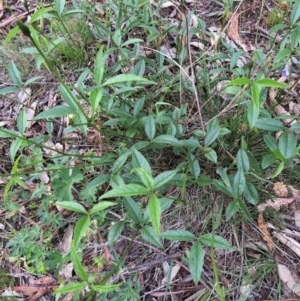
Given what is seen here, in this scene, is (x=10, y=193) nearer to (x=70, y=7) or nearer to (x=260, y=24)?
(x=70, y=7)

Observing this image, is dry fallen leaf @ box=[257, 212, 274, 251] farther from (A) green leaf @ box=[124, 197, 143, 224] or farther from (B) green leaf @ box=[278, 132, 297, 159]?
(A) green leaf @ box=[124, 197, 143, 224]

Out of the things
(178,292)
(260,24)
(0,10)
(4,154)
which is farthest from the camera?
(0,10)

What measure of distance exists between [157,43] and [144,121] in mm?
729

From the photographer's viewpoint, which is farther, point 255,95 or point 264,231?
point 264,231

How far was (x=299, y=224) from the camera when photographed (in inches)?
72.6

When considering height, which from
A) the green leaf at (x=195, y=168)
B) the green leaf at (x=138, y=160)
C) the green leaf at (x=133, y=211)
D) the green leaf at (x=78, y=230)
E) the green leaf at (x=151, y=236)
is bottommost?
the green leaf at (x=195, y=168)

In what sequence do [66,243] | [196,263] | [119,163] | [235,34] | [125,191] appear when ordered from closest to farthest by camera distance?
[125,191]
[196,263]
[119,163]
[66,243]
[235,34]

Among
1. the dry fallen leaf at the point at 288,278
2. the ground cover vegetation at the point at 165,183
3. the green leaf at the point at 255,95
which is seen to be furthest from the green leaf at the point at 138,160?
the dry fallen leaf at the point at 288,278

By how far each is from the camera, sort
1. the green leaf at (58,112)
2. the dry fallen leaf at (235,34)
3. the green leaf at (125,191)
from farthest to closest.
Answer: the dry fallen leaf at (235,34)
the green leaf at (58,112)
the green leaf at (125,191)

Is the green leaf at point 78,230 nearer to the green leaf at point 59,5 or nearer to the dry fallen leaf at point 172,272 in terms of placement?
the dry fallen leaf at point 172,272

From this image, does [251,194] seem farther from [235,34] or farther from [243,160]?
[235,34]

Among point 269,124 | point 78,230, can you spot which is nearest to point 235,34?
point 269,124

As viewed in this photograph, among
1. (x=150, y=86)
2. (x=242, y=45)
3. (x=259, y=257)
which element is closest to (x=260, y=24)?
(x=242, y=45)

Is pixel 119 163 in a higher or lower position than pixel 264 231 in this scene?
higher
